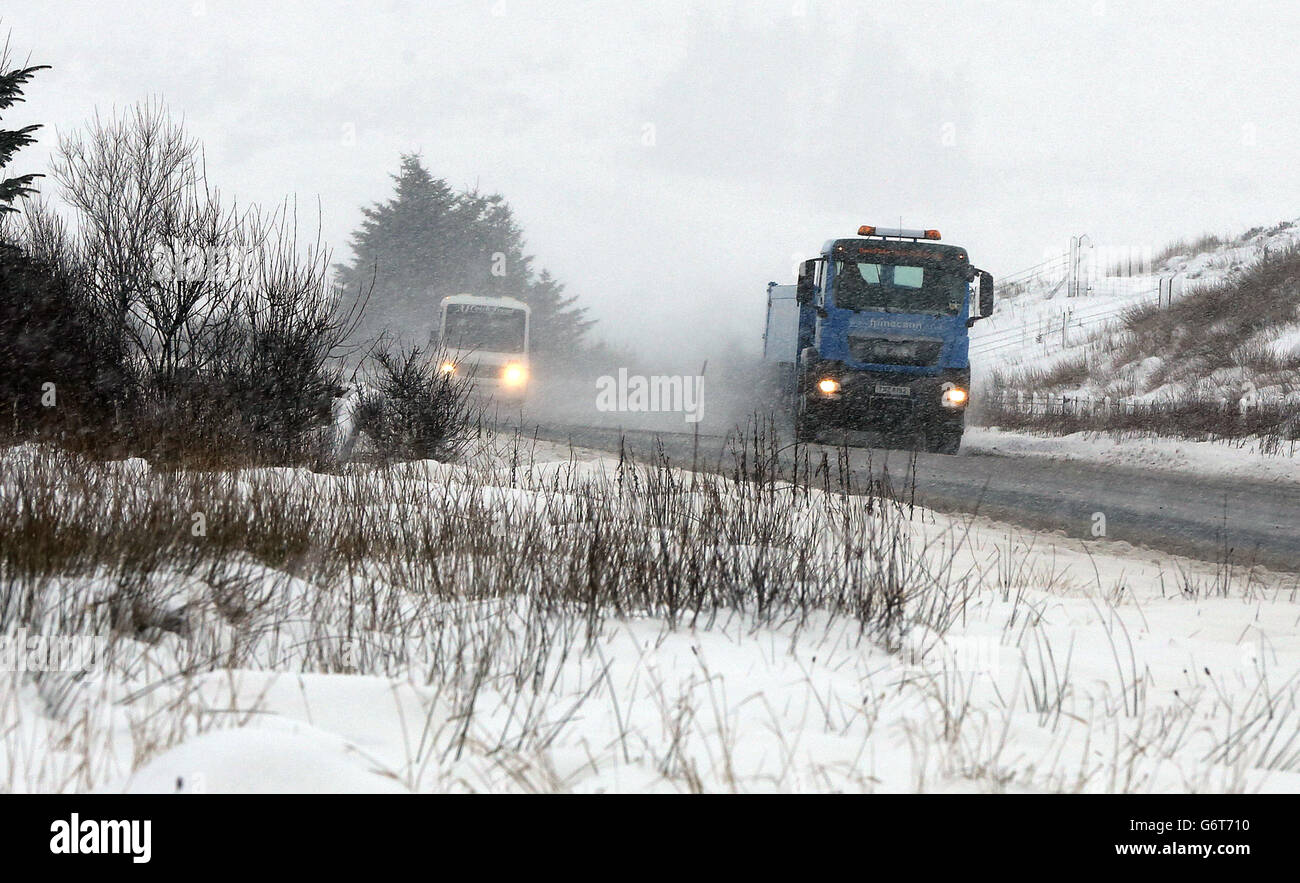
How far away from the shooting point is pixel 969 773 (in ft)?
7.28

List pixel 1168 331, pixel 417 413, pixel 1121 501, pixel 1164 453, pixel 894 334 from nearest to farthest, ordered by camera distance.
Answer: pixel 1121 501 < pixel 417 413 < pixel 1164 453 < pixel 894 334 < pixel 1168 331

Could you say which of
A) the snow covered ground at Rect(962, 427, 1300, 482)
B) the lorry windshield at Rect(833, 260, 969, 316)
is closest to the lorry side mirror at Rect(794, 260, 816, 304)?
the lorry windshield at Rect(833, 260, 969, 316)

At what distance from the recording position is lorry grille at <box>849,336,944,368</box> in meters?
15.2

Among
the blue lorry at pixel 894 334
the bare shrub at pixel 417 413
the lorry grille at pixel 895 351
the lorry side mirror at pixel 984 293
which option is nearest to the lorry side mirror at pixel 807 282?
the blue lorry at pixel 894 334

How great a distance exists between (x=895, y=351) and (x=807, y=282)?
1.62m

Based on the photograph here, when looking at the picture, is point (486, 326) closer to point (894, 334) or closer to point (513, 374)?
point (513, 374)

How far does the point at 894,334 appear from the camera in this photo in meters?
15.2

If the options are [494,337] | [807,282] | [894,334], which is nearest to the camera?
[894,334]

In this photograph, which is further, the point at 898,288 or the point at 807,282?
the point at 807,282

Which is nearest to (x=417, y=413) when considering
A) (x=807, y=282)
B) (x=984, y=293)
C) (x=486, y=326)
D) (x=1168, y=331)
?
(x=807, y=282)

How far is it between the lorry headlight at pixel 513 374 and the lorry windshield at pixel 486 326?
1.16 ft

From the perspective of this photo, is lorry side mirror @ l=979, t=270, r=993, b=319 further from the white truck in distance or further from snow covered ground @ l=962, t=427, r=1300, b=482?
the white truck in distance

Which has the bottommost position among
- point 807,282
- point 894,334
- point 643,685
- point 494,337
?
point 643,685
